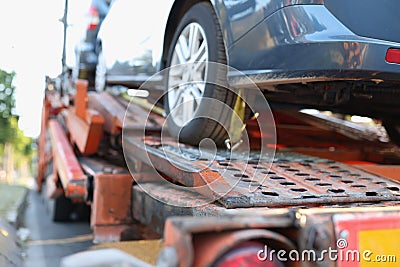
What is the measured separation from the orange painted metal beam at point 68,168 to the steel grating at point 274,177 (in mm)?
681

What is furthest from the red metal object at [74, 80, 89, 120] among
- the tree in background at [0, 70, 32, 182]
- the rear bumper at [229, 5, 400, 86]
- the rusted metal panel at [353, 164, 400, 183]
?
the tree in background at [0, 70, 32, 182]

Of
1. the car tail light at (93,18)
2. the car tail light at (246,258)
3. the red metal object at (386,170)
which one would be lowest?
the car tail light at (246,258)

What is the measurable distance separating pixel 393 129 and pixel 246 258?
2924 mm

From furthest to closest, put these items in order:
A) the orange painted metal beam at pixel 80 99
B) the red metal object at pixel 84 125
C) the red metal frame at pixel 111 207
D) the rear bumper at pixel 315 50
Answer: the orange painted metal beam at pixel 80 99, the red metal object at pixel 84 125, the red metal frame at pixel 111 207, the rear bumper at pixel 315 50

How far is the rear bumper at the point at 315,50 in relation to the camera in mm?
1856

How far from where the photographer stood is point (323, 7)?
1.92 m

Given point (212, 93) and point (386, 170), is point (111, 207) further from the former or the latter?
point (386, 170)

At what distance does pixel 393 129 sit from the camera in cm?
372

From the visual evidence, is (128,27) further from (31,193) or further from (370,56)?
(31,193)

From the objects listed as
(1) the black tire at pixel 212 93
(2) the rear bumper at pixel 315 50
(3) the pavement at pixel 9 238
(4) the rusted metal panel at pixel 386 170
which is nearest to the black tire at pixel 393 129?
(4) the rusted metal panel at pixel 386 170

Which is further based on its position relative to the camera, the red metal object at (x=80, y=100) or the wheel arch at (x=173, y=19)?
the red metal object at (x=80, y=100)

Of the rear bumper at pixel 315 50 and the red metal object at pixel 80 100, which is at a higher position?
the rear bumper at pixel 315 50

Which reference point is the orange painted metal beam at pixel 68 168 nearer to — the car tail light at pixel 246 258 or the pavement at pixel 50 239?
the pavement at pixel 50 239

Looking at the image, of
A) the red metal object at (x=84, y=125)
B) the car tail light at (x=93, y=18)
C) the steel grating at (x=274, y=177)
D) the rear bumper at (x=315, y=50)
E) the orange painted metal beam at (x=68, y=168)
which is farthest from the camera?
the car tail light at (x=93, y=18)
